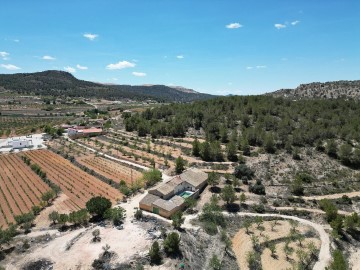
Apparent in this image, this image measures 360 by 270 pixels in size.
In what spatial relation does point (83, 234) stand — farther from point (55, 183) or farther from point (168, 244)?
point (55, 183)

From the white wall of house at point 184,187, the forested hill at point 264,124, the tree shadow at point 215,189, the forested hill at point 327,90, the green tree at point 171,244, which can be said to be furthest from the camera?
the forested hill at point 327,90

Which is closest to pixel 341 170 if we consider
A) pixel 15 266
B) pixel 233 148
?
pixel 233 148

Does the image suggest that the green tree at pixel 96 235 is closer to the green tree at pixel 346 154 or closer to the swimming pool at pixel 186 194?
the swimming pool at pixel 186 194

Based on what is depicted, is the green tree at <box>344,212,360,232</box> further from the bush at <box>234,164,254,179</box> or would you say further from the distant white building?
the distant white building

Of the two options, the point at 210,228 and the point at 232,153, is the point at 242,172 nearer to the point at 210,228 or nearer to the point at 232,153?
the point at 232,153

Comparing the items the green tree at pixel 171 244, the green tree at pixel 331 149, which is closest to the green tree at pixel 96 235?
→ the green tree at pixel 171 244

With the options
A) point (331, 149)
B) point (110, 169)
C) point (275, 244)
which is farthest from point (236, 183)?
point (331, 149)
